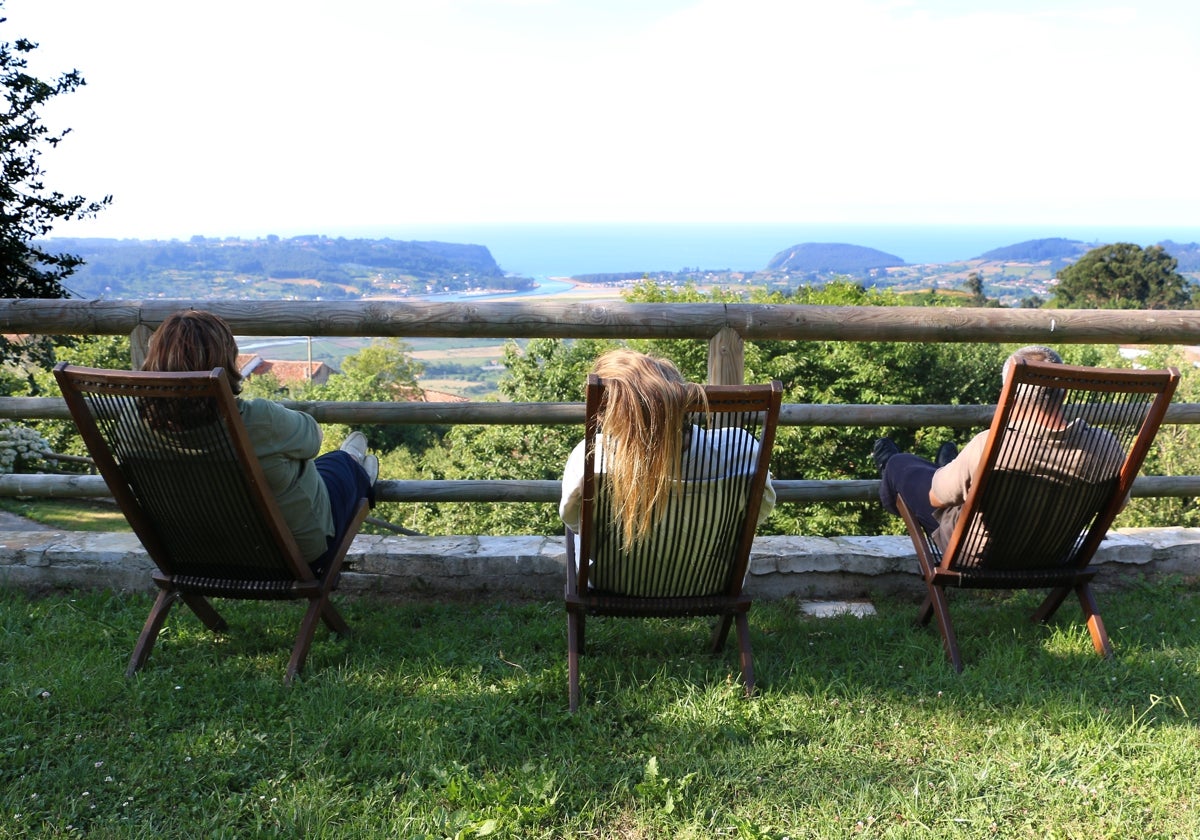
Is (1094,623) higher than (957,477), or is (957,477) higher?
(957,477)

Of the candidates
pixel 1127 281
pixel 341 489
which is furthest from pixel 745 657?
pixel 1127 281

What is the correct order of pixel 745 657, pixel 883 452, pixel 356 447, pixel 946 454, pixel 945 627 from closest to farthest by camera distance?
pixel 745 657 → pixel 945 627 → pixel 946 454 → pixel 356 447 → pixel 883 452

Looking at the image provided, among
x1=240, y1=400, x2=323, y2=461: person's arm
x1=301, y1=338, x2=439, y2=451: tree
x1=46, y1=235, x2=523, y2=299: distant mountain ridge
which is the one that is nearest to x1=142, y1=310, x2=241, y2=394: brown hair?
x1=240, y1=400, x2=323, y2=461: person's arm

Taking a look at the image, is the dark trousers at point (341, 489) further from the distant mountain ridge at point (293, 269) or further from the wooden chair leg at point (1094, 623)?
the distant mountain ridge at point (293, 269)

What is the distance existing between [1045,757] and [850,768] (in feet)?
1.71

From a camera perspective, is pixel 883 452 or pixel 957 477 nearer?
pixel 957 477

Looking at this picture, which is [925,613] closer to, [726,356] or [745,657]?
[745,657]

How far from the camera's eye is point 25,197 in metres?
7.04

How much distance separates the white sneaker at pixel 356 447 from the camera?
336cm

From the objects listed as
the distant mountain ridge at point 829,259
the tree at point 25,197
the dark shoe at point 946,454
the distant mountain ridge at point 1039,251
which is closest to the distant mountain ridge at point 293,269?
the distant mountain ridge at point 829,259

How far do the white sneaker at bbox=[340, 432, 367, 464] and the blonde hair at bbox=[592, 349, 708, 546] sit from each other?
130 centimetres

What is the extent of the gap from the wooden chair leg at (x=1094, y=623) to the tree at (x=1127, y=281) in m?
51.5

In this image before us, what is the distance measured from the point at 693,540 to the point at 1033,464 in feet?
3.48

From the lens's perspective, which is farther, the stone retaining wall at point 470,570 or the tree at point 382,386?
Result: the tree at point 382,386
